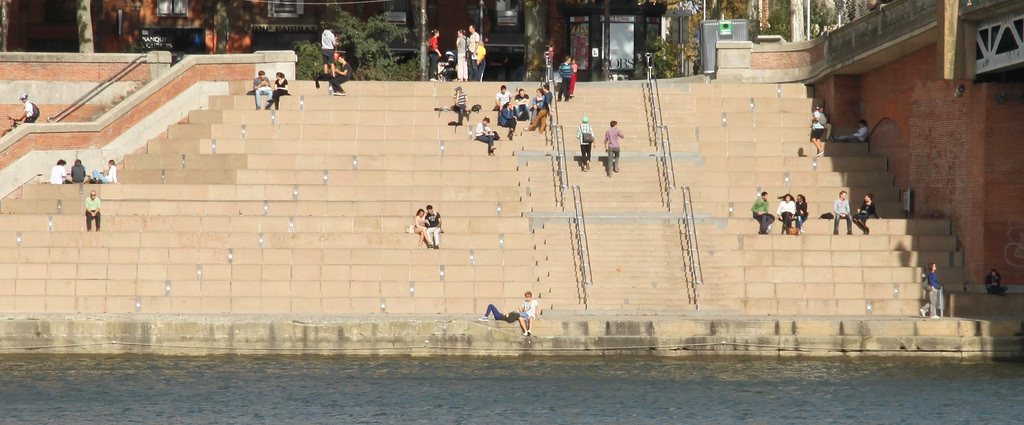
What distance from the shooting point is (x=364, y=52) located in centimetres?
5156

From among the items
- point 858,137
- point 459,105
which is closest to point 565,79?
point 459,105

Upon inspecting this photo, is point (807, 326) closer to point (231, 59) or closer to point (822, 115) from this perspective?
point (822, 115)

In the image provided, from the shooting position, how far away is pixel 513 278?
3328 cm

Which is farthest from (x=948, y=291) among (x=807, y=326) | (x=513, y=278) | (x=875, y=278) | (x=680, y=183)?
(x=513, y=278)

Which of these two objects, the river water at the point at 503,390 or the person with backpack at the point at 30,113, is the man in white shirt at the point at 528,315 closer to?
the river water at the point at 503,390

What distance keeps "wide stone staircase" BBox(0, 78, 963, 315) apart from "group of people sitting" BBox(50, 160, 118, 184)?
474 millimetres

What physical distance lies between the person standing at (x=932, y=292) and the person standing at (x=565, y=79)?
12.0 metres

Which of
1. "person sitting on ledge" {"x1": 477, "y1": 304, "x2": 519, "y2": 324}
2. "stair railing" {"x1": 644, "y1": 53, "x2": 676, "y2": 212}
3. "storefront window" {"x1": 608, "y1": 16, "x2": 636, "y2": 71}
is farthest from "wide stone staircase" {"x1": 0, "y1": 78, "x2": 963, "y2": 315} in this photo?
"storefront window" {"x1": 608, "y1": 16, "x2": 636, "y2": 71}

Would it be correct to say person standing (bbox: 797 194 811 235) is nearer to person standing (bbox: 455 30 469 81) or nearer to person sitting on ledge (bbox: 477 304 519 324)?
person sitting on ledge (bbox: 477 304 519 324)

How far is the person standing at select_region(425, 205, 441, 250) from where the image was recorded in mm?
33844

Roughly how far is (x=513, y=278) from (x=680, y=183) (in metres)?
6.08

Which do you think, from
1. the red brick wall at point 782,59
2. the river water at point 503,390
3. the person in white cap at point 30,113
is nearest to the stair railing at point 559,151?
the red brick wall at point 782,59

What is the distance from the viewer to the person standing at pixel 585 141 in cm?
3731

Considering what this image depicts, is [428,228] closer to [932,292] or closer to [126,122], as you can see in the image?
[126,122]
